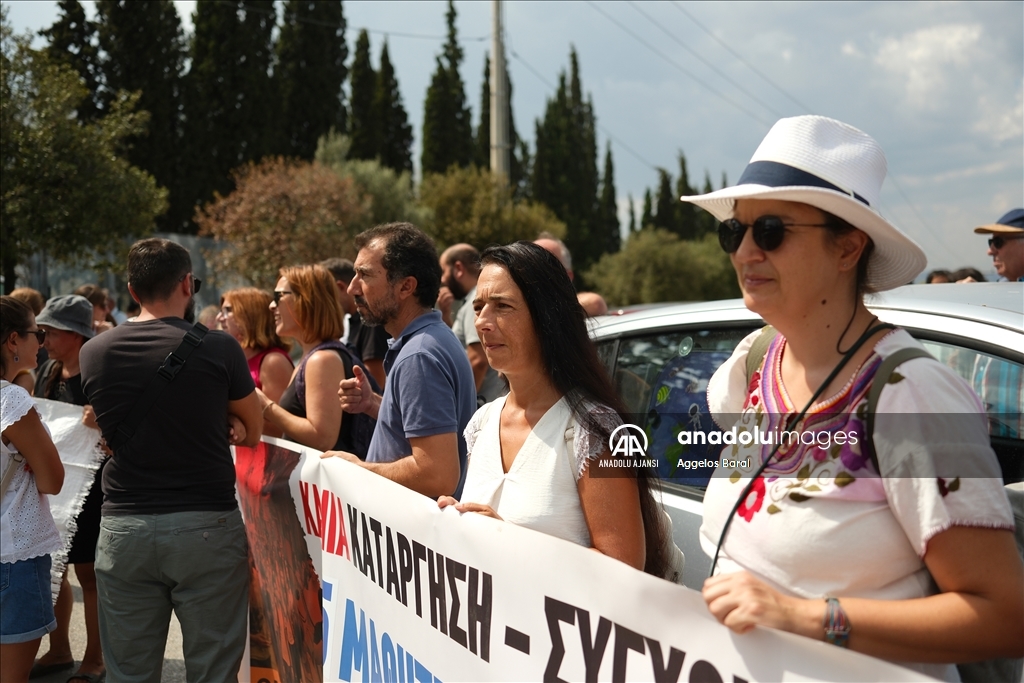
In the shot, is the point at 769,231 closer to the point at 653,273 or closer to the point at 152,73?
the point at 152,73

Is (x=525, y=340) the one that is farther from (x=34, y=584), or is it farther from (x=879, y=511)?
(x=34, y=584)

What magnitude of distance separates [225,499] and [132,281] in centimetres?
96

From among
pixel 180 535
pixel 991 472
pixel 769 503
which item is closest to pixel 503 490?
pixel 769 503

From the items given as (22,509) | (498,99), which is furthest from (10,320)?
(498,99)

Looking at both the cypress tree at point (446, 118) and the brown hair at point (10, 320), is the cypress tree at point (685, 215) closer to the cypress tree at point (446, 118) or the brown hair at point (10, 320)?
the cypress tree at point (446, 118)

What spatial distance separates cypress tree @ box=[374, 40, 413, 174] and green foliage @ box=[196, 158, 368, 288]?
16912 millimetres

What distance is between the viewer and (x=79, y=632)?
550cm

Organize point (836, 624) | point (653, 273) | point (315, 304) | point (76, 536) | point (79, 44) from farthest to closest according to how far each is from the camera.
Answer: point (653, 273) → point (79, 44) → point (76, 536) → point (315, 304) → point (836, 624)

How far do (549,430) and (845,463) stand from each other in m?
0.93

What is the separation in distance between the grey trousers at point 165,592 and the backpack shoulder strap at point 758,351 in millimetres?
2415

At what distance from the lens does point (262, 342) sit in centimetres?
485

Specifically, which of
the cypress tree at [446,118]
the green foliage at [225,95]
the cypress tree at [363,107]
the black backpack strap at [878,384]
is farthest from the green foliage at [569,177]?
the black backpack strap at [878,384]

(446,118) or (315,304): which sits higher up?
(446,118)

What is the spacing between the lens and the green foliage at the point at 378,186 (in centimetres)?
3266
